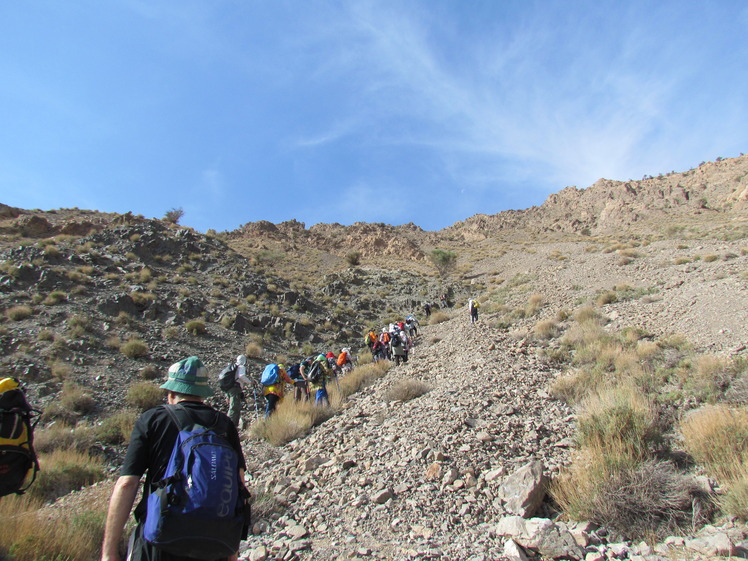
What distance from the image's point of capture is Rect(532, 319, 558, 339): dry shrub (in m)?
13.2

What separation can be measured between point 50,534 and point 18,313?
14838 millimetres

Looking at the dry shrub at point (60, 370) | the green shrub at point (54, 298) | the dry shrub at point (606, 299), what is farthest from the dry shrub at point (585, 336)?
the green shrub at point (54, 298)

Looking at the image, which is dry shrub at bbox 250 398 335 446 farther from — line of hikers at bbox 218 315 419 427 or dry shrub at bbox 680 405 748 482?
dry shrub at bbox 680 405 748 482

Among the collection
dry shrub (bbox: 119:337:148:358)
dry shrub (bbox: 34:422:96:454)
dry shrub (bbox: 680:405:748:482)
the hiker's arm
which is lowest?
dry shrub (bbox: 34:422:96:454)

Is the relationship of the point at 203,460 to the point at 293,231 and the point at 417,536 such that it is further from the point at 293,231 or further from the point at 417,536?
the point at 293,231

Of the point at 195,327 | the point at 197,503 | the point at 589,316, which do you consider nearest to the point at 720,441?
the point at 197,503

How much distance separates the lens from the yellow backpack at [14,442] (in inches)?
99.7

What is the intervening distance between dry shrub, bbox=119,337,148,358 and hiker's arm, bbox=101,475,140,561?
44.4 ft

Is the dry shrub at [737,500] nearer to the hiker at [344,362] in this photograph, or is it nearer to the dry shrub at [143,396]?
the dry shrub at [143,396]

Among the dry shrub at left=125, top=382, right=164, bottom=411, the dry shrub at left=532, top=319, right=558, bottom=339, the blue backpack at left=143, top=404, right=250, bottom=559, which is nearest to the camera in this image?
the blue backpack at left=143, top=404, right=250, bottom=559

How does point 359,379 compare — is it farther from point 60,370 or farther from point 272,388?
point 60,370

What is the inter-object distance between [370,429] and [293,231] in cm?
6098

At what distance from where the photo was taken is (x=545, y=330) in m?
13.3

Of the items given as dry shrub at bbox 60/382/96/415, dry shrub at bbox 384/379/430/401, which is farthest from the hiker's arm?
dry shrub at bbox 60/382/96/415
